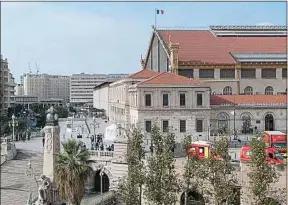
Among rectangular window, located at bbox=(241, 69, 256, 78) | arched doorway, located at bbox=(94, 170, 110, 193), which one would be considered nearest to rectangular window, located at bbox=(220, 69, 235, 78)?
rectangular window, located at bbox=(241, 69, 256, 78)

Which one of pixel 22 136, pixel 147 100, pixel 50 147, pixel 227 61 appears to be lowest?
pixel 22 136

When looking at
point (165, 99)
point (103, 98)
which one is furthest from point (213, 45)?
point (103, 98)

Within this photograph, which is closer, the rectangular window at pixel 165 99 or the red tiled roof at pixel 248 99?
the rectangular window at pixel 165 99

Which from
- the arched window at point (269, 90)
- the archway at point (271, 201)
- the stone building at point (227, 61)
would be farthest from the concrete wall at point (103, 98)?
the archway at point (271, 201)

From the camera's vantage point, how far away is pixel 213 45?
201 ft

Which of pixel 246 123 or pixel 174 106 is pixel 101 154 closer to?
pixel 174 106

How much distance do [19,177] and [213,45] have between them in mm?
32375

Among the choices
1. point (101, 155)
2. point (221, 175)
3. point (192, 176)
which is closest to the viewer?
point (221, 175)

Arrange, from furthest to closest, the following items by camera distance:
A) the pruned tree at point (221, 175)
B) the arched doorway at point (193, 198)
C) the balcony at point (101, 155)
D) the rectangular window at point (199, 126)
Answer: the rectangular window at point (199, 126)
the balcony at point (101, 155)
the arched doorway at point (193, 198)
the pruned tree at point (221, 175)

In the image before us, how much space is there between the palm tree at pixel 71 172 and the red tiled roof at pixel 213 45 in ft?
93.0

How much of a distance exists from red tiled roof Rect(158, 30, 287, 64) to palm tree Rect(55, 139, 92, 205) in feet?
93.0

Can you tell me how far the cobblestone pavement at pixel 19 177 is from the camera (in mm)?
32562

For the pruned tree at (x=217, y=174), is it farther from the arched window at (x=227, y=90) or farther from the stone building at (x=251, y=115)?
the arched window at (x=227, y=90)

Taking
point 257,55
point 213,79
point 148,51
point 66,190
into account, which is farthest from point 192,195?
point 148,51
